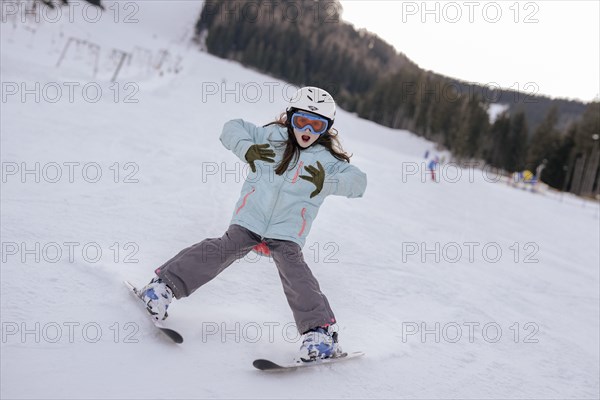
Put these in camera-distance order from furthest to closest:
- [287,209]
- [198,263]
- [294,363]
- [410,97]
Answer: [410,97] → [287,209] → [198,263] → [294,363]

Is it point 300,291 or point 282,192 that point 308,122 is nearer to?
point 282,192

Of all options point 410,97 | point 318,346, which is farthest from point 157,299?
point 410,97

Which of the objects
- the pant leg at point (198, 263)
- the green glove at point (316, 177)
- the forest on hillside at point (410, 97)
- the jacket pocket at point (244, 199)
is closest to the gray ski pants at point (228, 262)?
the pant leg at point (198, 263)

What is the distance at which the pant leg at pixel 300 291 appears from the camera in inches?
78.0

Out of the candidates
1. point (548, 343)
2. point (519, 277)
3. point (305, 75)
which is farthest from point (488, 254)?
point (305, 75)

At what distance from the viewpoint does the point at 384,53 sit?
339 ft

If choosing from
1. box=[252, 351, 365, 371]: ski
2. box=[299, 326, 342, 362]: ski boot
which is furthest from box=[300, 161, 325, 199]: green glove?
box=[252, 351, 365, 371]: ski

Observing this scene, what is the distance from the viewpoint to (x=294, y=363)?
1893mm

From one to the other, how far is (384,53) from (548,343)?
108m

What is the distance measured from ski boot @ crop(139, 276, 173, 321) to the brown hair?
0.77m

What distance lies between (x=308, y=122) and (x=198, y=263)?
0.88 m

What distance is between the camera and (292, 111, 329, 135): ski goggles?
2311 millimetres

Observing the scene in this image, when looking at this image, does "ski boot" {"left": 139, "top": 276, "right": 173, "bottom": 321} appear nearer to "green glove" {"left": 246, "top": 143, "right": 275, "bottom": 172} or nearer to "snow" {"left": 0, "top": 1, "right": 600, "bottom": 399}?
"snow" {"left": 0, "top": 1, "right": 600, "bottom": 399}

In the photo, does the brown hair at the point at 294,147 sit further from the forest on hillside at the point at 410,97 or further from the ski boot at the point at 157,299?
the forest on hillside at the point at 410,97
